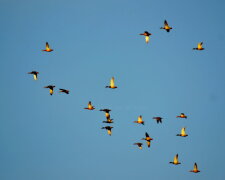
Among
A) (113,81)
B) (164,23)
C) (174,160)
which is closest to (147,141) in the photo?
(174,160)

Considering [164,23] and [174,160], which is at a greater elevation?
[164,23]

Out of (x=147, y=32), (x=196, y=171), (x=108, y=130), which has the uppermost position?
(x=147, y=32)

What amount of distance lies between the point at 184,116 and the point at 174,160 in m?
6.78

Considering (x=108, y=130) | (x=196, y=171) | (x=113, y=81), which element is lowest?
(x=196, y=171)

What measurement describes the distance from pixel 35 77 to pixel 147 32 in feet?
55.0

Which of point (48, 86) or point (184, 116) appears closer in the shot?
point (48, 86)

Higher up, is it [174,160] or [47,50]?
[47,50]

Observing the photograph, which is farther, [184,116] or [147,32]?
[184,116]

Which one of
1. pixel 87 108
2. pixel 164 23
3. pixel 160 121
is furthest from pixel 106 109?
pixel 164 23

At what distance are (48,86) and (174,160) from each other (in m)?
21.6

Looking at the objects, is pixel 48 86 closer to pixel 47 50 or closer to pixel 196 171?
pixel 47 50

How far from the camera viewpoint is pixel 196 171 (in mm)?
92375

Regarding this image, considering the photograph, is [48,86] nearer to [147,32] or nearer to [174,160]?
[147,32]

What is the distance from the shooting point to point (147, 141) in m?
94.1
